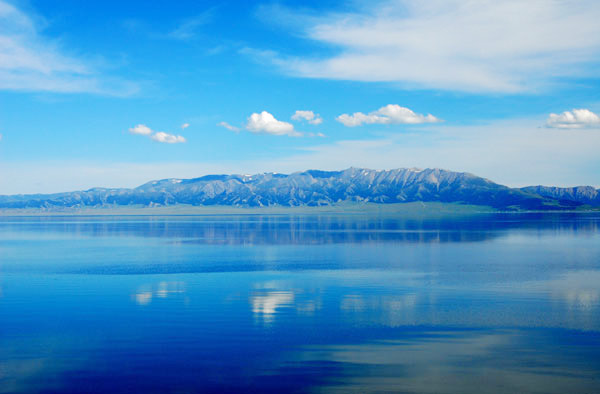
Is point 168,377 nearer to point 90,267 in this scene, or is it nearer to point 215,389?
point 215,389

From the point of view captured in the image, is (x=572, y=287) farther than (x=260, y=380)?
Yes

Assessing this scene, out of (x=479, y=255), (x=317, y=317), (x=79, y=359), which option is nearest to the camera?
(x=79, y=359)

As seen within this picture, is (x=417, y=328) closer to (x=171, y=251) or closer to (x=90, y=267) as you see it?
(x=90, y=267)

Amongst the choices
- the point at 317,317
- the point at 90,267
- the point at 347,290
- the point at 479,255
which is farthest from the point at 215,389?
the point at 479,255

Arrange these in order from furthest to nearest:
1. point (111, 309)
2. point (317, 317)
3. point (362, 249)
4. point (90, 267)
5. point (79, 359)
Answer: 1. point (362, 249)
2. point (90, 267)
3. point (111, 309)
4. point (317, 317)
5. point (79, 359)

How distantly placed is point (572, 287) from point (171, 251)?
172ft

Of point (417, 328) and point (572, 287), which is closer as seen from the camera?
point (417, 328)

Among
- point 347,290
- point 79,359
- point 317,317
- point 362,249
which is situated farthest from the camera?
point 362,249

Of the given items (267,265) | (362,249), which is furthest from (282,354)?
(362,249)

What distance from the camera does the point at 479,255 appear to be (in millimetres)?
63375

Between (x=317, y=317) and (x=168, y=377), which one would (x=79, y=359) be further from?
(x=317, y=317)

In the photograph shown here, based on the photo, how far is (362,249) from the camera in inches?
2889

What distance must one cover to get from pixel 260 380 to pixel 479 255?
50.3 meters

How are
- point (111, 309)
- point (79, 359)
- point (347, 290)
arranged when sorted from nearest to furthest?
point (79, 359), point (111, 309), point (347, 290)
